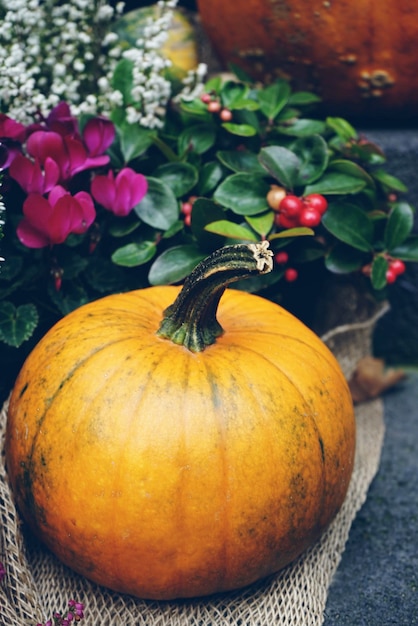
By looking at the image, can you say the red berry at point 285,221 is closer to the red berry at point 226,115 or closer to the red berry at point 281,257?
the red berry at point 281,257

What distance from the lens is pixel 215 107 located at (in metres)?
1.59

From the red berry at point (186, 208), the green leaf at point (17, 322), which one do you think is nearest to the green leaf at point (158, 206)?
the red berry at point (186, 208)

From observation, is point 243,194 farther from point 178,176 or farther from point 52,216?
point 52,216

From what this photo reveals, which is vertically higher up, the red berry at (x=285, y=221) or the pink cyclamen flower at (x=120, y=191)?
the pink cyclamen flower at (x=120, y=191)

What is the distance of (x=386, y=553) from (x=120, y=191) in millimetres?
928

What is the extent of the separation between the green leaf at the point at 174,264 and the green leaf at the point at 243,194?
0.43 feet

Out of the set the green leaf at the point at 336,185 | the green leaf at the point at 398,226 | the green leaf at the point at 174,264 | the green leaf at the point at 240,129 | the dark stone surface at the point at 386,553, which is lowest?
the dark stone surface at the point at 386,553

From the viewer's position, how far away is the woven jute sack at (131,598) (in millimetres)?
1113

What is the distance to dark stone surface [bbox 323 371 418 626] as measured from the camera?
1.18 metres

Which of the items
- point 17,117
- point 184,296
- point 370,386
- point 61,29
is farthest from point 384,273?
point 61,29

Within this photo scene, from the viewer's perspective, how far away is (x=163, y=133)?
1705 mm

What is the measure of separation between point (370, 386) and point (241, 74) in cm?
94

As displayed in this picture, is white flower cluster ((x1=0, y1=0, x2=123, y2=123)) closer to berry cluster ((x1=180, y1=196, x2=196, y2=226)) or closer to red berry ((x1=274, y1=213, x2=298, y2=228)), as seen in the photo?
berry cluster ((x1=180, y1=196, x2=196, y2=226))

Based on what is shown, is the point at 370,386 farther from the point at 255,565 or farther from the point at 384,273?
the point at 255,565
